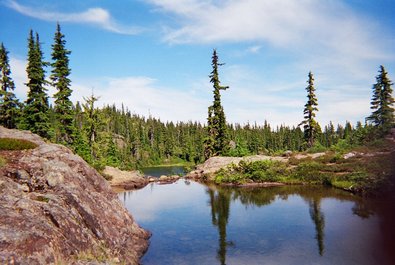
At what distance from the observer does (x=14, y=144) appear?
1925 centimetres

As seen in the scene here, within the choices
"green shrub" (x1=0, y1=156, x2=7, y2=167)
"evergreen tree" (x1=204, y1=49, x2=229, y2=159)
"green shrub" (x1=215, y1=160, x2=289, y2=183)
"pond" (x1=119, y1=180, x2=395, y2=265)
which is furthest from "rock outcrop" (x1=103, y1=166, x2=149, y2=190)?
"green shrub" (x1=0, y1=156, x2=7, y2=167)

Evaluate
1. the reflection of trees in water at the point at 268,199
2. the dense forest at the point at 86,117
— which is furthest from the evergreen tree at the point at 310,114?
the reflection of trees in water at the point at 268,199

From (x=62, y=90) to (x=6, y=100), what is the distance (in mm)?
7956

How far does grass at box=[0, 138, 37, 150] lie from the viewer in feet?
61.9

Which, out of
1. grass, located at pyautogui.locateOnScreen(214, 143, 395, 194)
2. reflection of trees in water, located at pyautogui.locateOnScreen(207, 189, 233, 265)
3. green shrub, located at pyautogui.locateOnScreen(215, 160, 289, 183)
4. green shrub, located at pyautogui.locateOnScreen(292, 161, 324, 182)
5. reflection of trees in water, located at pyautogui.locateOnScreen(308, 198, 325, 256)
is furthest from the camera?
green shrub, located at pyautogui.locateOnScreen(215, 160, 289, 183)

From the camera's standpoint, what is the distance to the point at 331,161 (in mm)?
43656

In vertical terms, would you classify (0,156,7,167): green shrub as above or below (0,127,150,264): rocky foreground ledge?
above

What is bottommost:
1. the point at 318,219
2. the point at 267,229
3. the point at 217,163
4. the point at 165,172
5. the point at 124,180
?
the point at 267,229

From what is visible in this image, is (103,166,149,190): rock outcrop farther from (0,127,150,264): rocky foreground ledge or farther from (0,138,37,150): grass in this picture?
(0,138,37,150): grass

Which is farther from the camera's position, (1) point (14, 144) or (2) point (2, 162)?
(1) point (14, 144)

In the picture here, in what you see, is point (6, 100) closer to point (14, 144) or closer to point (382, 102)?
point (14, 144)

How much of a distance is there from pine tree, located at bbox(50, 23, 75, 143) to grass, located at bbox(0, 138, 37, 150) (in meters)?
26.4

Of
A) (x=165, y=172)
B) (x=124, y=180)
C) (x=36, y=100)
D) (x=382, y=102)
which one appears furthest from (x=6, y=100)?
(x=382, y=102)

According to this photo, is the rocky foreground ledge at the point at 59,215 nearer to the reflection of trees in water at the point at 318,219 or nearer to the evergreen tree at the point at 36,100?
the reflection of trees in water at the point at 318,219
